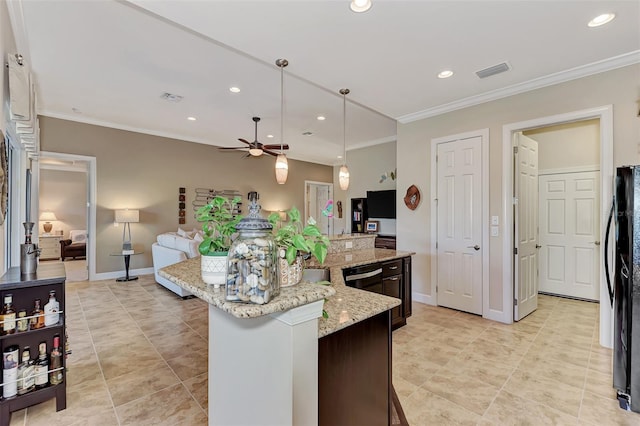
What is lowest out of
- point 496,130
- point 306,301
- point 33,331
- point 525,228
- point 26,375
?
point 26,375

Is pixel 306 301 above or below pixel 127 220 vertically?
below

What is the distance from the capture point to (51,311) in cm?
201

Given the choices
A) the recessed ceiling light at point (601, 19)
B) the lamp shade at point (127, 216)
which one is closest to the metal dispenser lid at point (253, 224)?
the recessed ceiling light at point (601, 19)

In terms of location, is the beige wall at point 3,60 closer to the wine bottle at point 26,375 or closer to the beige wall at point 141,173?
the wine bottle at point 26,375

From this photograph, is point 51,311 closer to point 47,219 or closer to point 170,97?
point 170,97

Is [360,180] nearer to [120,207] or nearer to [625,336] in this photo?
[120,207]

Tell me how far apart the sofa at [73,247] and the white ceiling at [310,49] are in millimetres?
4837

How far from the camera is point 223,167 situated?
23.8 feet

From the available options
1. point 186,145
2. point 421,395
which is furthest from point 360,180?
point 421,395

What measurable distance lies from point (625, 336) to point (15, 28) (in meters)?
5.42

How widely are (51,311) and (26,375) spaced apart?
399 mm

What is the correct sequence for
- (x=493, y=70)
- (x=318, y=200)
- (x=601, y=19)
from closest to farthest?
(x=601, y=19), (x=493, y=70), (x=318, y=200)

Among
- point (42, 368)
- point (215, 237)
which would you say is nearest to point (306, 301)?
point (215, 237)

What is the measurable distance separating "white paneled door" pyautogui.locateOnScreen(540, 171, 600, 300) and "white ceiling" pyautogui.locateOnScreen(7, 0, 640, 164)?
219 cm
